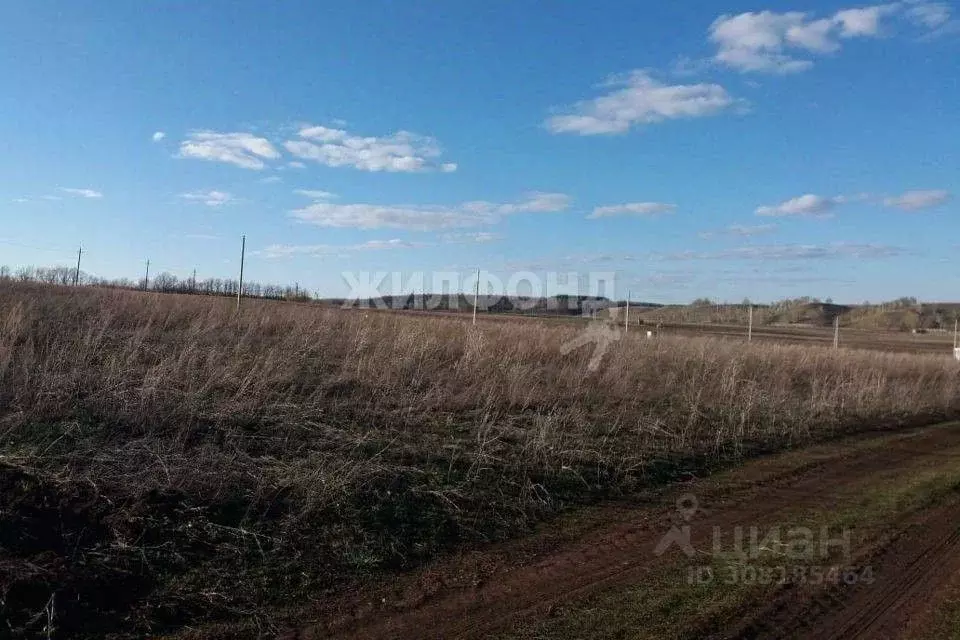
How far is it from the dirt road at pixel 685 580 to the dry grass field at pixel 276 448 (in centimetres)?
45

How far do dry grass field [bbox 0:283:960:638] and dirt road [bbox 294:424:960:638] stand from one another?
0.45 m

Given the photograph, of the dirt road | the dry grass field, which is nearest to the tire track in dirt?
the dirt road

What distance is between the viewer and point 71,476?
4.95 metres

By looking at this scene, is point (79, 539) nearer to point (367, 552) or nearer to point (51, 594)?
point (51, 594)

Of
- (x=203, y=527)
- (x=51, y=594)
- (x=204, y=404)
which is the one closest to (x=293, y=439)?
(x=204, y=404)

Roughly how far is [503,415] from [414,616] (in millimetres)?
5267

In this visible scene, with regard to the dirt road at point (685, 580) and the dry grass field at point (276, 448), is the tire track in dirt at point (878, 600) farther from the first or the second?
the dry grass field at point (276, 448)

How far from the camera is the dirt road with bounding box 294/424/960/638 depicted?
411cm

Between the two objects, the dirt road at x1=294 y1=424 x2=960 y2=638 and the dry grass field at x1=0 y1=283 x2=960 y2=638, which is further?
the dry grass field at x1=0 y1=283 x2=960 y2=638

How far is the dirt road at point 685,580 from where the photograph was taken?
4.11 meters

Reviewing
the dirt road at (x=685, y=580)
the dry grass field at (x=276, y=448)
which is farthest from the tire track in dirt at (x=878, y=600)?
the dry grass field at (x=276, y=448)

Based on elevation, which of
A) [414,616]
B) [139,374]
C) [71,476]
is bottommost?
[414,616]

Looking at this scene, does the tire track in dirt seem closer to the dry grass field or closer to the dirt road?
the dirt road

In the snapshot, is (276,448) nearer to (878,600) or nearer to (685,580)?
(685,580)
